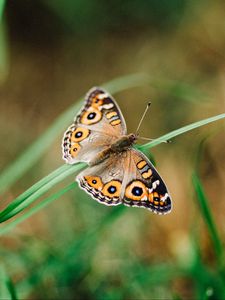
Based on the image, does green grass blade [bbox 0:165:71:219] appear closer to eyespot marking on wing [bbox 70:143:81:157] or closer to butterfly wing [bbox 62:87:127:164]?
eyespot marking on wing [bbox 70:143:81:157]

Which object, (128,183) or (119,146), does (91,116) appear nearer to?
(119,146)

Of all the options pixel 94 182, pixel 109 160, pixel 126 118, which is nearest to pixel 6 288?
pixel 94 182

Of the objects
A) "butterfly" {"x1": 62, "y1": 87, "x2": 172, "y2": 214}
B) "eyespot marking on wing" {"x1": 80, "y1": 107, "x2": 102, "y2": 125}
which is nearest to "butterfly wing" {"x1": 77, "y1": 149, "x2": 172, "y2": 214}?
"butterfly" {"x1": 62, "y1": 87, "x2": 172, "y2": 214}

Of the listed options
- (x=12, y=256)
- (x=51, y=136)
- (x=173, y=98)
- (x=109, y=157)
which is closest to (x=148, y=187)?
(x=109, y=157)

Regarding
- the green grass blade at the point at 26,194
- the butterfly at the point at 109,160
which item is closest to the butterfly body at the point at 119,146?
the butterfly at the point at 109,160

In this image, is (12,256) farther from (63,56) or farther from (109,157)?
(63,56)

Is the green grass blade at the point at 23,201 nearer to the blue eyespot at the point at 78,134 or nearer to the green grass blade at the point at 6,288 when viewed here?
the green grass blade at the point at 6,288
